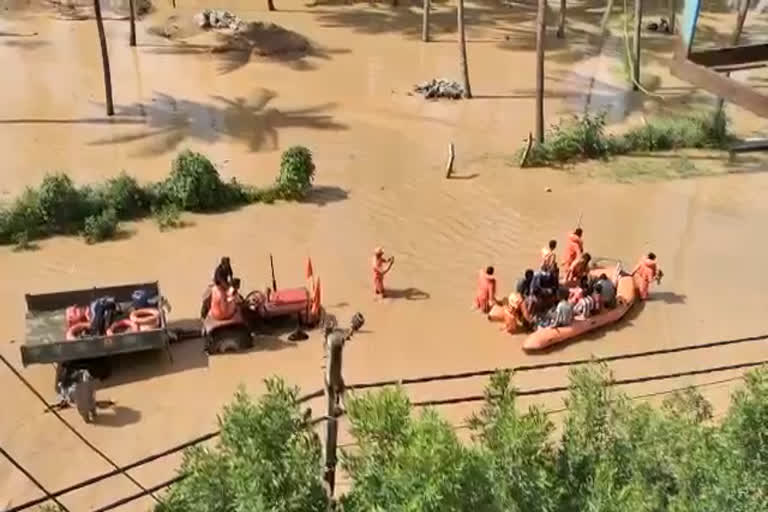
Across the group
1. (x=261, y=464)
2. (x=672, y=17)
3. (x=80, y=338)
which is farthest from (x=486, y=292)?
(x=672, y=17)

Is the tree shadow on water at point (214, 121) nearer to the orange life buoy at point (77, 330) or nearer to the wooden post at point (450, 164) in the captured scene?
the wooden post at point (450, 164)

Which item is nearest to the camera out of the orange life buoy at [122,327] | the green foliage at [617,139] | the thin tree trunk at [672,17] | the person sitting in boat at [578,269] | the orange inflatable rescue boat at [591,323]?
the orange life buoy at [122,327]

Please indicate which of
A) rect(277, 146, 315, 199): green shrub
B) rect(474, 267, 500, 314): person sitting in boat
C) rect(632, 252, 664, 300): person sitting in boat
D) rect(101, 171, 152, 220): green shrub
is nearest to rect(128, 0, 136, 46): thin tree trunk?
rect(101, 171, 152, 220): green shrub

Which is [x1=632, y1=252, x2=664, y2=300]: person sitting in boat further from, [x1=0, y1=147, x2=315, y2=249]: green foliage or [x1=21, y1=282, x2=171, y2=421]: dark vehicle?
[x1=21, y1=282, x2=171, y2=421]: dark vehicle

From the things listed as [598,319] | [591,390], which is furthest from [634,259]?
[591,390]

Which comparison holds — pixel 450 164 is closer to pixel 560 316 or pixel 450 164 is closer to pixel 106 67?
pixel 560 316

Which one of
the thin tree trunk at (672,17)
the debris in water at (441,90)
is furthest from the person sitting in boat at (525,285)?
the thin tree trunk at (672,17)
